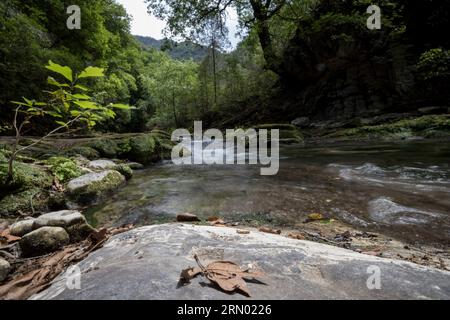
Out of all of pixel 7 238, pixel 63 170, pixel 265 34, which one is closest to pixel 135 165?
pixel 63 170

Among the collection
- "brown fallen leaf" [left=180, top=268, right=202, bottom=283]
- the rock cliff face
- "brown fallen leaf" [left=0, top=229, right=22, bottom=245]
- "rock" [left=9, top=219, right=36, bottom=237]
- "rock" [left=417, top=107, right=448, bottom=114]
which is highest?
the rock cliff face

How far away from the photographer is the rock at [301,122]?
53.5ft

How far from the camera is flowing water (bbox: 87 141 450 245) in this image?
10.3ft

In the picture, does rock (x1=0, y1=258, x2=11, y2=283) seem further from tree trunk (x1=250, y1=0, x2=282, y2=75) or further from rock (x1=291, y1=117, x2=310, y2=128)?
rock (x1=291, y1=117, x2=310, y2=128)

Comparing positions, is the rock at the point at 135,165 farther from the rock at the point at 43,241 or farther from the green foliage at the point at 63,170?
the rock at the point at 43,241

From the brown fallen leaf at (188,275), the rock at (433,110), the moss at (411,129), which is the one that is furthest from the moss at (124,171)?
the rock at (433,110)

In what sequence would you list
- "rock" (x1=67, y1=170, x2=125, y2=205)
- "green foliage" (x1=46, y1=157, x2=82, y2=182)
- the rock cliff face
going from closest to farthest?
"rock" (x1=67, y1=170, x2=125, y2=205)
"green foliage" (x1=46, y1=157, x2=82, y2=182)
the rock cliff face

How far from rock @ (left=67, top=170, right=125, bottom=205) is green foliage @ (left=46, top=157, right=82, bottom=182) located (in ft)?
1.24

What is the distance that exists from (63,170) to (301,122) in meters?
14.1

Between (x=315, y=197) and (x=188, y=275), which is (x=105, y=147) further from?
(x=188, y=275)

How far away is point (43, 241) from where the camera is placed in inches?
89.6

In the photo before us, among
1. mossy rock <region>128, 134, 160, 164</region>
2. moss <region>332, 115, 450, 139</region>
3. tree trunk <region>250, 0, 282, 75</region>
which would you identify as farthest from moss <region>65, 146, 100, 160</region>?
moss <region>332, 115, 450, 139</region>

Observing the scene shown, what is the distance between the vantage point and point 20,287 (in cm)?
161

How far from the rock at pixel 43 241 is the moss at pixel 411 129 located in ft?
39.1
